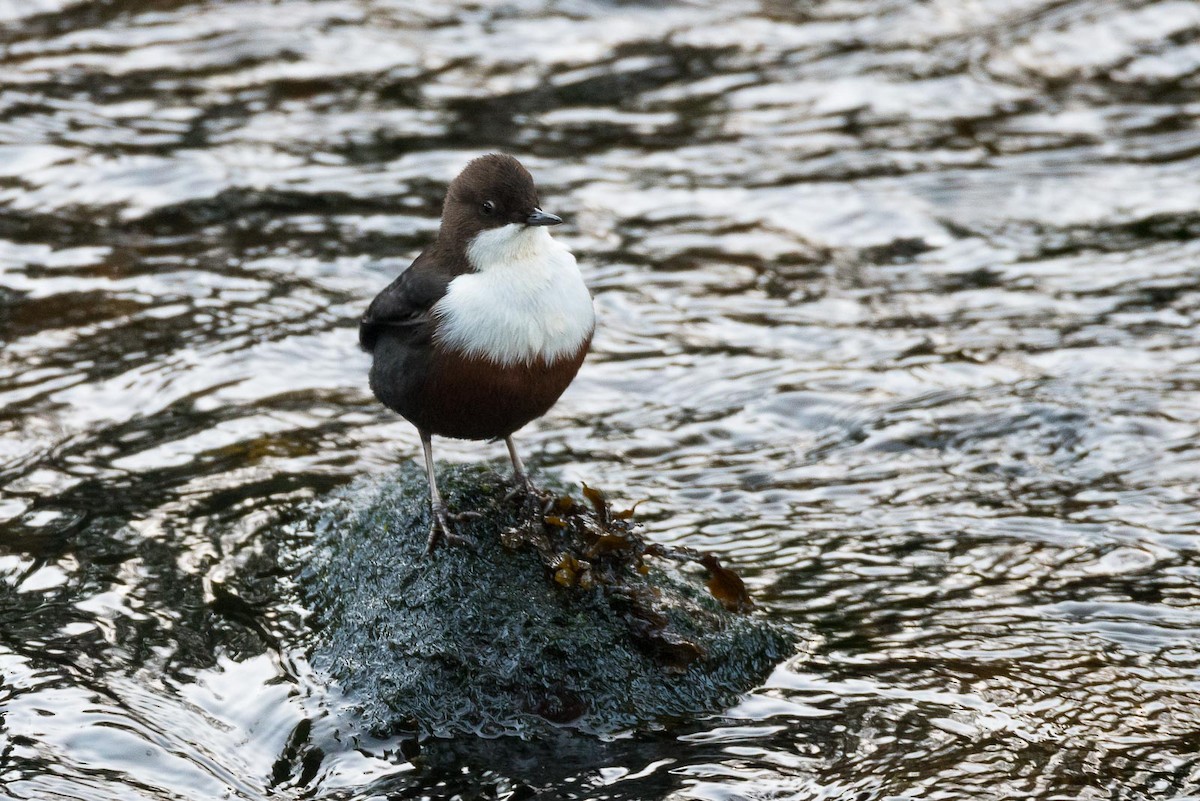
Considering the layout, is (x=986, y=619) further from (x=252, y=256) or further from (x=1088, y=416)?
(x=252, y=256)

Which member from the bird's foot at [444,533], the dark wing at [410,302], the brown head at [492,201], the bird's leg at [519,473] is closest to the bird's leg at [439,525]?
the bird's foot at [444,533]

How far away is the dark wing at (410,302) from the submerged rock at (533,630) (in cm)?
53

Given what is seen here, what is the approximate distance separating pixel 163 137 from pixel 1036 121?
17.2ft

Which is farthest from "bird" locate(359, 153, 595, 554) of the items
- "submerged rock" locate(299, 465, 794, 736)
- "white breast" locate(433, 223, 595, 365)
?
"submerged rock" locate(299, 465, 794, 736)

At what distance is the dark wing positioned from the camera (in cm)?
410

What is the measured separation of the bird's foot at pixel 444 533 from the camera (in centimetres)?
405

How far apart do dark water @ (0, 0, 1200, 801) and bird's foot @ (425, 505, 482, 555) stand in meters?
0.53

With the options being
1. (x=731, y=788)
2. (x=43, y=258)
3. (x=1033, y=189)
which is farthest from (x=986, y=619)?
(x=43, y=258)

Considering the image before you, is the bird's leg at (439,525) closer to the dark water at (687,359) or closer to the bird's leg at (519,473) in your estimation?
the bird's leg at (519,473)

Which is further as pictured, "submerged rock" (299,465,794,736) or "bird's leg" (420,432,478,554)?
"bird's leg" (420,432,478,554)

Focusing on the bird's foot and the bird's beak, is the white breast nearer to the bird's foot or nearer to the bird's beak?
the bird's beak

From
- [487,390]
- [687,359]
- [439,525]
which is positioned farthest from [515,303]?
[687,359]

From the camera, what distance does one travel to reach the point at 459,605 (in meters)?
3.93

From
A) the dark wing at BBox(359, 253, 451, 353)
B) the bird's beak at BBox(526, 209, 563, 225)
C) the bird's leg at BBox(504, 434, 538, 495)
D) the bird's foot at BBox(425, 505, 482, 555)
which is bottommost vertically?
the bird's foot at BBox(425, 505, 482, 555)
